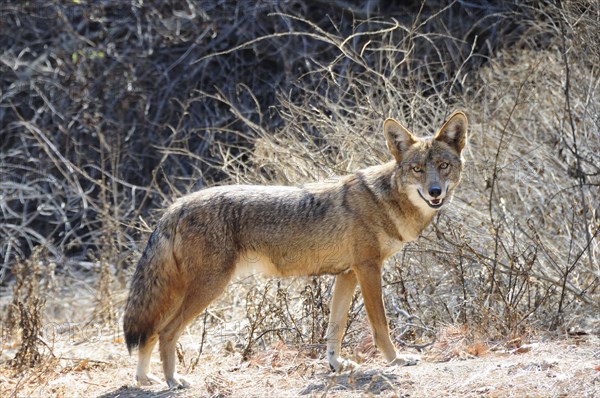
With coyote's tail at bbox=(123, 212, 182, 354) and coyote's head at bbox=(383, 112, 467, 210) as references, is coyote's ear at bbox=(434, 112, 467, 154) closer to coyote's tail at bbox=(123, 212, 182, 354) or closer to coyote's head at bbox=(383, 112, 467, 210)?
coyote's head at bbox=(383, 112, 467, 210)

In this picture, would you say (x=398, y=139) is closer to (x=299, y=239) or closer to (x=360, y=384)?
(x=299, y=239)

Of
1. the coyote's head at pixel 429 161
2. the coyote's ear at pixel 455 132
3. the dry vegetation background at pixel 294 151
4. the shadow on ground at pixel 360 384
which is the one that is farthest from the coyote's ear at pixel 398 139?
the shadow on ground at pixel 360 384

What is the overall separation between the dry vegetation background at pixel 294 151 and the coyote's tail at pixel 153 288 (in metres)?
0.62

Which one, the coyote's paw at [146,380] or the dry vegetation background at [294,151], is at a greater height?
the dry vegetation background at [294,151]

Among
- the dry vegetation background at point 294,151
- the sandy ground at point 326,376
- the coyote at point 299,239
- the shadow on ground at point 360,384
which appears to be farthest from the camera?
the dry vegetation background at point 294,151

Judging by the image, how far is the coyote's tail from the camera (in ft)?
21.5

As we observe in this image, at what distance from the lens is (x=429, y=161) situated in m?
6.49

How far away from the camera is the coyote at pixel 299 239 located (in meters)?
6.49

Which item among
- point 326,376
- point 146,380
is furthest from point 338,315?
point 146,380

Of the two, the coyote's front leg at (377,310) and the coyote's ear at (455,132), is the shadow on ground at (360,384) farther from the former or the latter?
the coyote's ear at (455,132)

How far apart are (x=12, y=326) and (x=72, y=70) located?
578cm

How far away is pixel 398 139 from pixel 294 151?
2.66m

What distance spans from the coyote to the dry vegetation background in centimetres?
58

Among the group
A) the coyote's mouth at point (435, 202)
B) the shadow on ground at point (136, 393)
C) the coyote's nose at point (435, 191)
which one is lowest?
the shadow on ground at point (136, 393)
